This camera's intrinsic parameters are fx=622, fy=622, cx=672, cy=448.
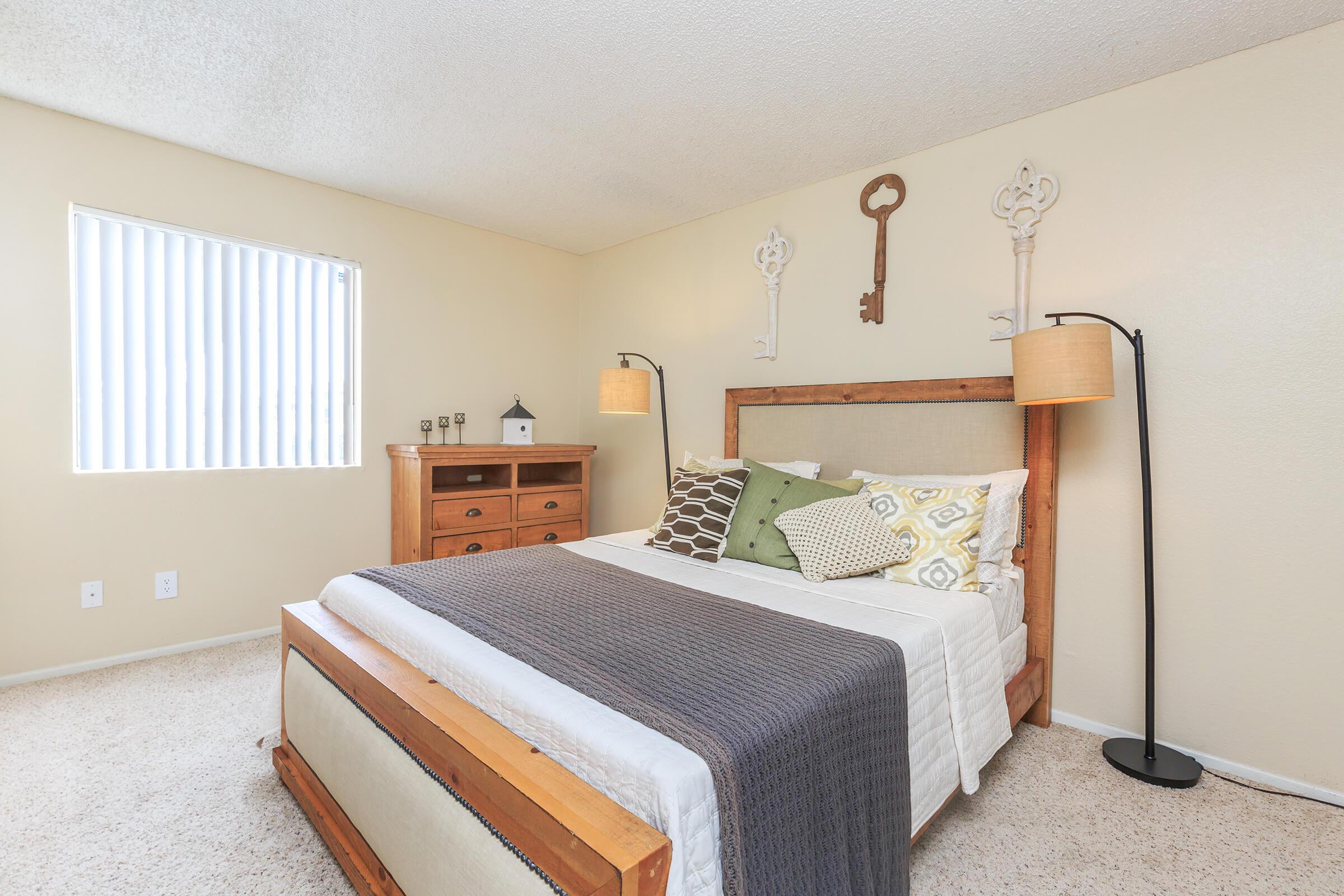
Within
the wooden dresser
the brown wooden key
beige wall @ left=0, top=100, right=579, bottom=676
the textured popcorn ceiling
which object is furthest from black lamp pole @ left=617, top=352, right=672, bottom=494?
the brown wooden key

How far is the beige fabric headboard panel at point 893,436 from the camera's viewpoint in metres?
2.54

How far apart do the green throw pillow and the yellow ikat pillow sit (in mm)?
278

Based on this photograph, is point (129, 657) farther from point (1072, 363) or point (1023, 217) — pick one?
point (1023, 217)

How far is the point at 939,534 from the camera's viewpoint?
2180 millimetres

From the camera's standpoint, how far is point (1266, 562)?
2062mm

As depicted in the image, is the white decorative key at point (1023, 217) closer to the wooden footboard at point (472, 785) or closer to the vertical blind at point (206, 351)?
the wooden footboard at point (472, 785)

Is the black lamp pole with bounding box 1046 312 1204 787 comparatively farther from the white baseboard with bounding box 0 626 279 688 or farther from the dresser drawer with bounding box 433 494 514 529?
the white baseboard with bounding box 0 626 279 688

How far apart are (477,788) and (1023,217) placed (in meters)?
2.75

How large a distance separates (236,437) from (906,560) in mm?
3230

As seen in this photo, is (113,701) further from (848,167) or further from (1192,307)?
(1192,307)

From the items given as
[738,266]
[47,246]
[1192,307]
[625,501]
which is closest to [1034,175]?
[1192,307]

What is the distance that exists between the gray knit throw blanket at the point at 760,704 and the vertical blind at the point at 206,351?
6.47 feet

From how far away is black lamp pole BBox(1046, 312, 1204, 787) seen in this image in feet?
6.68

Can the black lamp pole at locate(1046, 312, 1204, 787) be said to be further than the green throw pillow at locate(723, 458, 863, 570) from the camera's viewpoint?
No
